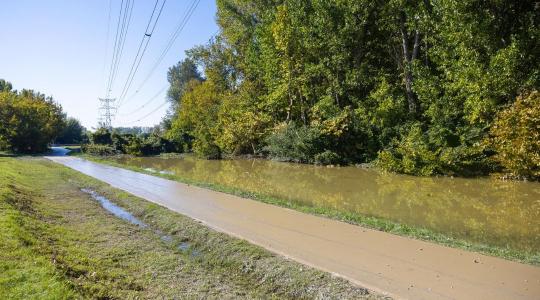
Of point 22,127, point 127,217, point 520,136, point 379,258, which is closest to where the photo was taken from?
point 379,258

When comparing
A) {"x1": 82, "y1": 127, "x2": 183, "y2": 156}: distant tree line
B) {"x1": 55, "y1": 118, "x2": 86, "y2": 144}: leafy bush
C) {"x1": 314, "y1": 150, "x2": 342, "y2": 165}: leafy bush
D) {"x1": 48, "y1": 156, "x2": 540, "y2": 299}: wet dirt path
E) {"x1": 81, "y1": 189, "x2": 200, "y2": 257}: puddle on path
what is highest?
{"x1": 55, "y1": 118, "x2": 86, "y2": 144}: leafy bush

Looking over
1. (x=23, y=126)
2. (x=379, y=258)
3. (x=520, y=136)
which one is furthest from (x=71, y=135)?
(x=379, y=258)

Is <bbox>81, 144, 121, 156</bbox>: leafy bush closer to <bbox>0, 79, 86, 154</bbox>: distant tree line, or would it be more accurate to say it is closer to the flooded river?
<bbox>0, 79, 86, 154</bbox>: distant tree line

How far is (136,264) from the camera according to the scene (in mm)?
7289

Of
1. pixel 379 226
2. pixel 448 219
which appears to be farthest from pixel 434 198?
pixel 379 226

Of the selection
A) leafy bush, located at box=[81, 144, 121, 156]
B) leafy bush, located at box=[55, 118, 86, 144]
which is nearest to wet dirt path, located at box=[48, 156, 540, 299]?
leafy bush, located at box=[81, 144, 121, 156]

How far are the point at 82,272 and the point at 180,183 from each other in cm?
1280

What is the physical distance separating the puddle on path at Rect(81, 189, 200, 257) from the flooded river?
18.8ft

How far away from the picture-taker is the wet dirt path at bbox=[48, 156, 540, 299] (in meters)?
5.84

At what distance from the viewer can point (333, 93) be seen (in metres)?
31.2

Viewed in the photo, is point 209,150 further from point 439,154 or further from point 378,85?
point 439,154

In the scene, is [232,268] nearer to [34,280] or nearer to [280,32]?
[34,280]

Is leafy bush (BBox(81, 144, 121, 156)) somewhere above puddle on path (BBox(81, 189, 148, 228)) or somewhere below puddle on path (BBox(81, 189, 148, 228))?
above

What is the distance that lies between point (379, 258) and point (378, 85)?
22.6 meters
